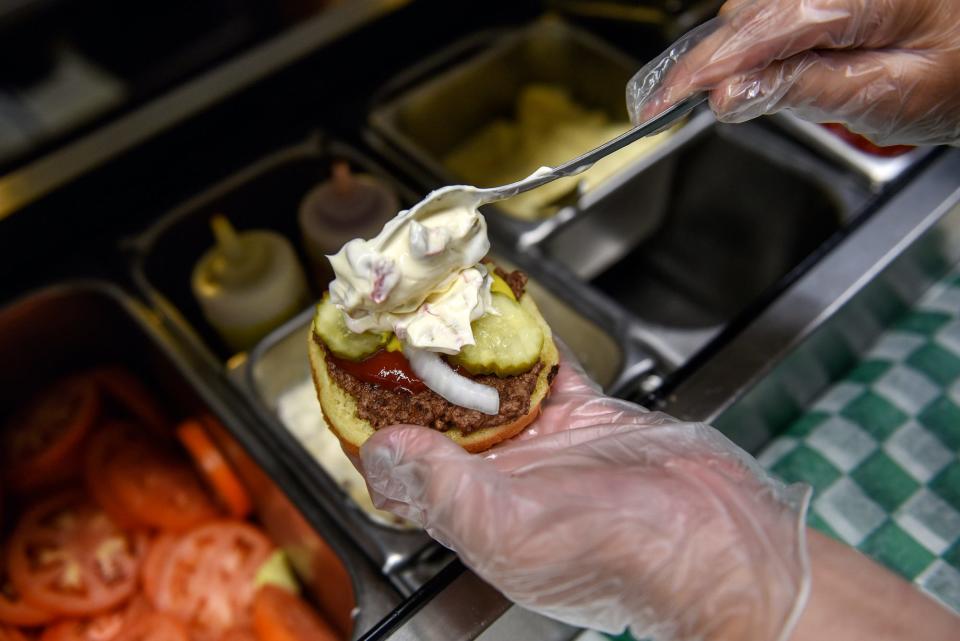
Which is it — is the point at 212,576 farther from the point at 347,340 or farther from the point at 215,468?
the point at 347,340

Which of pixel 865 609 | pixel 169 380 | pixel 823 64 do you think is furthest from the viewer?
pixel 169 380

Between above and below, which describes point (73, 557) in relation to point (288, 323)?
below

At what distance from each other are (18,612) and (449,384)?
1.11 meters

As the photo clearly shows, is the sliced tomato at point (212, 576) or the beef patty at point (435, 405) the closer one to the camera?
the beef patty at point (435, 405)

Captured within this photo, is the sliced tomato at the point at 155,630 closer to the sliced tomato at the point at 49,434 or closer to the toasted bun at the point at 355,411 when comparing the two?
the sliced tomato at the point at 49,434

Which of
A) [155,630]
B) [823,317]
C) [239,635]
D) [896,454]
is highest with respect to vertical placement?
[155,630]

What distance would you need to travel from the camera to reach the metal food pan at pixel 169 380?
1363 mm

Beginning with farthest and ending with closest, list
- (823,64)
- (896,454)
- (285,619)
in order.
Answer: (896,454) < (285,619) < (823,64)

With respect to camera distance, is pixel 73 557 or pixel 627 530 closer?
pixel 627 530

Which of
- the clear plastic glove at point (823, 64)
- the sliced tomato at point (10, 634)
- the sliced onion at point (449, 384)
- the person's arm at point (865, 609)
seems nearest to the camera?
the person's arm at point (865, 609)

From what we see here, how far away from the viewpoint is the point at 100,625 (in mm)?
1555

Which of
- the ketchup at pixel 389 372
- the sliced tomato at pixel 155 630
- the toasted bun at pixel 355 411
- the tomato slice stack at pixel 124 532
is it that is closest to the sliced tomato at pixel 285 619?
the tomato slice stack at pixel 124 532

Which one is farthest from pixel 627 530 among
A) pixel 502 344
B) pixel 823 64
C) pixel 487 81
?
pixel 487 81

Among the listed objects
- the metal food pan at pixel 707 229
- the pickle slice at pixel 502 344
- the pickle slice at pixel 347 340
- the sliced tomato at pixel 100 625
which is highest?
the pickle slice at pixel 347 340
